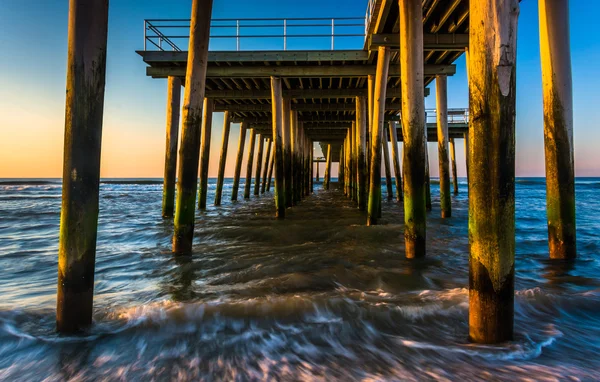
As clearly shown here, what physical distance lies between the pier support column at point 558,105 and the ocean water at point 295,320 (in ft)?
3.45

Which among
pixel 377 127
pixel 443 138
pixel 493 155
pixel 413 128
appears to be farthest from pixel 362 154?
pixel 493 155

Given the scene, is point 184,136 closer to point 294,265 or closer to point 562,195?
point 294,265

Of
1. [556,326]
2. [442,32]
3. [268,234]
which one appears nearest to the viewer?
[556,326]

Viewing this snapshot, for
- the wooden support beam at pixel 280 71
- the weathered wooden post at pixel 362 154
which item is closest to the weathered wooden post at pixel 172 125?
the wooden support beam at pixel 280 71

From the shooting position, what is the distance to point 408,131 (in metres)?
4.95

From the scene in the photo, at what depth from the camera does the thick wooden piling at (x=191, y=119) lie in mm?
4617

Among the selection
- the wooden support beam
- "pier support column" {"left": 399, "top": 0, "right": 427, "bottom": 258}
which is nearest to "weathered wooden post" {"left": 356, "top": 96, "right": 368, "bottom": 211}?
the wooden support beam

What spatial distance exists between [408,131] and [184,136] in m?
3.30

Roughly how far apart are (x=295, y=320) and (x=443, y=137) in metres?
7.54

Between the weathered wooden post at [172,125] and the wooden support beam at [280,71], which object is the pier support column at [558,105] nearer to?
the wooden support beam at [280,71]

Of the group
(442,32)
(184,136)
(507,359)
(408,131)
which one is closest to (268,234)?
(184,136)

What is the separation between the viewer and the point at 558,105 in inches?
162

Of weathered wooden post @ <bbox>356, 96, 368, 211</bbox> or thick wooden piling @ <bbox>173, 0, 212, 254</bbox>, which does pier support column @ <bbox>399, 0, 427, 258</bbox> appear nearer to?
thick wooden piling @ <bbox>173, 0, 212, 254</bbox>

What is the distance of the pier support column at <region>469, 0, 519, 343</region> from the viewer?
82.9 inches
